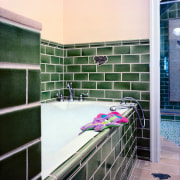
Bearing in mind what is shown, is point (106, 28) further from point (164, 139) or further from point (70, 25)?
point (164, 139)

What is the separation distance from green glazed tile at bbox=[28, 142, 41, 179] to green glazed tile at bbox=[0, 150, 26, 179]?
2cm

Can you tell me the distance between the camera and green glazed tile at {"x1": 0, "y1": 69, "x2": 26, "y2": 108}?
41 centimetres

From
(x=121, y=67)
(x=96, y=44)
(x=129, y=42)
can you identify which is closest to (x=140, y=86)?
(x=121, y=67)

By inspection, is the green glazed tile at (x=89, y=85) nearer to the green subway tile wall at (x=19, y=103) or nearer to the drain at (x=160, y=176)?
the drain at (x=160, y=176)

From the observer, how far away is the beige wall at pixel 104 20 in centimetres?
249

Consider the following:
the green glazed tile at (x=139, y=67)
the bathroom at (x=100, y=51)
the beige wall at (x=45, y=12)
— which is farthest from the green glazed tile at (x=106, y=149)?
the beige wall at (x=45, y=12)

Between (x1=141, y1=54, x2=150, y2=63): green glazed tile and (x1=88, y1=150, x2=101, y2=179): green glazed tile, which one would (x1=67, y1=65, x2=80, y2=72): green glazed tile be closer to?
(x1=141, y1=54, x2=150, y2=63): green glazed tile

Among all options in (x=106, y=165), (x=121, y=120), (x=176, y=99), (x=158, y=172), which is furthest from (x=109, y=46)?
(x=176, y=99)

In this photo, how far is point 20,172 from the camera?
0.45 meters

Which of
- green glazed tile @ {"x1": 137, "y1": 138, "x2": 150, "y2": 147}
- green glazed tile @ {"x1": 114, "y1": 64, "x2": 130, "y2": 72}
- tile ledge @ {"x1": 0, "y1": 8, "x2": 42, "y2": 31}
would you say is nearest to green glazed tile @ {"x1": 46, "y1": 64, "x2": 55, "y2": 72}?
green glazed tile @ {"x1": 114, "y1": 64, "x2": 130, "y2": 72}

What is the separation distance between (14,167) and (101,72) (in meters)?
2.30

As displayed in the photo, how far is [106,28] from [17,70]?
2.36 metres

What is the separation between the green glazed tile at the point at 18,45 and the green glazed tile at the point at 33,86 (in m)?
0.03

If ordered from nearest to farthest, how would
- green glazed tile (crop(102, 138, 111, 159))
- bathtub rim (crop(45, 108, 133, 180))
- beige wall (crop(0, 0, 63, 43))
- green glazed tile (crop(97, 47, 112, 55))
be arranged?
bathtub rim (crop(45, 108, 133, 180))
green glazed tile (crop(102, 138, 111, 159))
beige wall (crop(0, 0, 63, 43))
green glazed tile (crop(97, 47, 112, 55))
